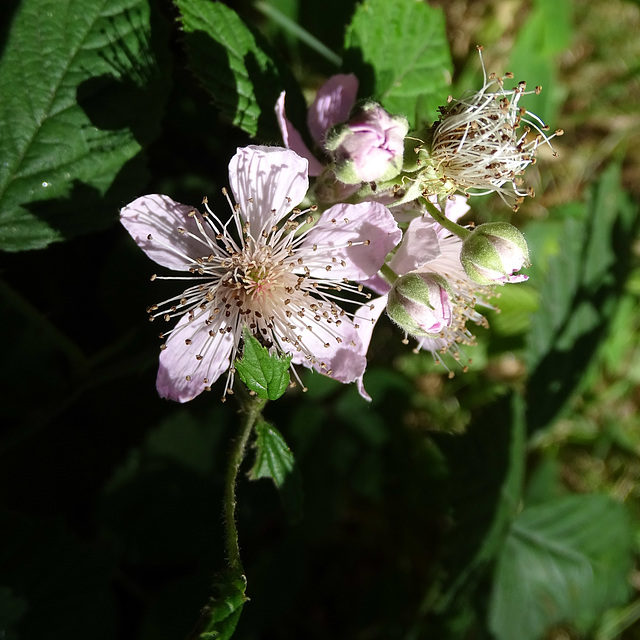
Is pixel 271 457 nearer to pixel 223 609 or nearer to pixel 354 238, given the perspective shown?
pixel 223 609

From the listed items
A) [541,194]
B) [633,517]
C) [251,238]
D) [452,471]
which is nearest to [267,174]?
[251,238]

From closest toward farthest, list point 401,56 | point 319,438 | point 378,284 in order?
point 378,284 → point 401,56 → point 319,438

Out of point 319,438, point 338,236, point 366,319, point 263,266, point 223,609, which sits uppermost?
point 338,236

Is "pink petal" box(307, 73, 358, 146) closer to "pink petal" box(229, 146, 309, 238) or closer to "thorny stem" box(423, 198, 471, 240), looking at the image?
"pink petal" box(229, 146, 309, 238)

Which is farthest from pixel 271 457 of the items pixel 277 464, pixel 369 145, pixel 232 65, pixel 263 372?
pixel 232 65

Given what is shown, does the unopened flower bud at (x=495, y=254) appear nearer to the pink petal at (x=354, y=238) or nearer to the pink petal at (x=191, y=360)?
the pink petal at (x=354, y=238)

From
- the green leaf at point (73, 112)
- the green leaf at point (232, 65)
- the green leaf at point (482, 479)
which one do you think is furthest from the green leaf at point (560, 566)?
the green leaf at point (73, 112)

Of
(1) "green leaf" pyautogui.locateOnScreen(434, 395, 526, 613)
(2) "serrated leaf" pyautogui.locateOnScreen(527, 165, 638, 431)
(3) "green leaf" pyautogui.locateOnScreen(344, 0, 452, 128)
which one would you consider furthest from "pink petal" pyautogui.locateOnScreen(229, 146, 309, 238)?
(2) "serrated leaf" pyautogui.locateOnScreen(527, 165, 638, 431)
